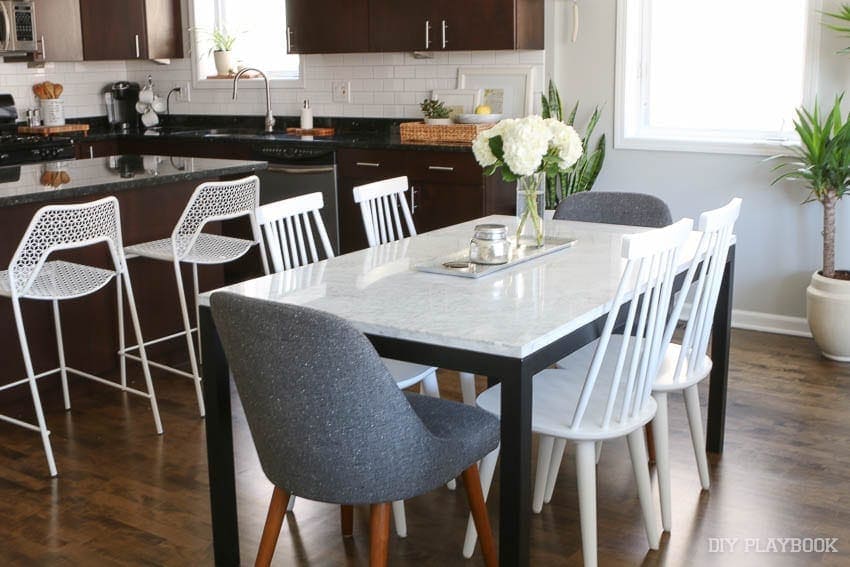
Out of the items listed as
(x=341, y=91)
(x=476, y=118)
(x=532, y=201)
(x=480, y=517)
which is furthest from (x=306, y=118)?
(x=480, y=517)

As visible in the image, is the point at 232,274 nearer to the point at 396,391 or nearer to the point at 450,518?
the point at 450,518

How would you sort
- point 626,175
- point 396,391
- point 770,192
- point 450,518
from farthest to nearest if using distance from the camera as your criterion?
1. point 626,175
2. point 770,192
3. point 450,518
4. point 396,391

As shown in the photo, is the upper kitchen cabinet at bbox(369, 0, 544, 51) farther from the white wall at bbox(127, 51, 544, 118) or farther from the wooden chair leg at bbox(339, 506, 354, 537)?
the wooden chair leg at bbox(339, 506, 354, 537)

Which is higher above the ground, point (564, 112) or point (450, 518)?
point (564, 112)

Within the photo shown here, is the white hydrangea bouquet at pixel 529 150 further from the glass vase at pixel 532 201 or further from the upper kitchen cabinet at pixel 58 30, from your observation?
the upper kitchen cabinet at pixel 58 30

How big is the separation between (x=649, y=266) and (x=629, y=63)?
314 centimetres

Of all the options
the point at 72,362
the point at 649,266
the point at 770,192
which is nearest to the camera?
the point at 649,266

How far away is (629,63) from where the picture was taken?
5398 millimetres

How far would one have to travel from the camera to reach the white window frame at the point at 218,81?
263 inches

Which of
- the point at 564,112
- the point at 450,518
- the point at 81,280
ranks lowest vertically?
the point at 450,518

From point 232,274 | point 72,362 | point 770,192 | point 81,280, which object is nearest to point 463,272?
point 81,280

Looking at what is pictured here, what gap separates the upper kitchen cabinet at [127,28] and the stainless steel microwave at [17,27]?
39 cm

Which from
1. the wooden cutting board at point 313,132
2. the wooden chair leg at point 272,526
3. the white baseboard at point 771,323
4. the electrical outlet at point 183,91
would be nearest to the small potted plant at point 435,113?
the wooden cutting board at point 313,132

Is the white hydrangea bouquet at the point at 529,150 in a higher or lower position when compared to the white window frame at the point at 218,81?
lower
